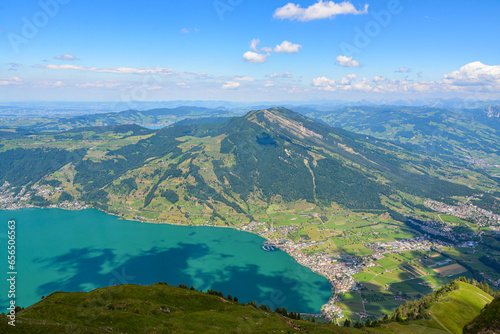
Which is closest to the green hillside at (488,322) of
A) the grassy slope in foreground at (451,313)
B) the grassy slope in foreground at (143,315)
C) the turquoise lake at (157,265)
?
Answer: the grassy slope in foreground at (143,315)

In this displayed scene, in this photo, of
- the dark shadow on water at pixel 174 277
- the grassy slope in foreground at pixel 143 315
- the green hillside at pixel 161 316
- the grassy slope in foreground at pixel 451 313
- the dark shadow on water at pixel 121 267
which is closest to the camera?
the grassy slope in foreground at pixel 143 315

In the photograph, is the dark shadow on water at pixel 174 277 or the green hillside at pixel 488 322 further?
the dark shadow on water at pixel 174 277

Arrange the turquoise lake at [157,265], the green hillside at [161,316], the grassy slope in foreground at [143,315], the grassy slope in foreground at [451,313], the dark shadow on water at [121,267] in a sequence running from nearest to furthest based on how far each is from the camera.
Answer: the grassy slope in foreground at [143,315]
the green hillside at [161,316]
the grassy slope in foreground at [451,313]
the turquoise lake at [157,265]
the dark shadow on water at [121,267]

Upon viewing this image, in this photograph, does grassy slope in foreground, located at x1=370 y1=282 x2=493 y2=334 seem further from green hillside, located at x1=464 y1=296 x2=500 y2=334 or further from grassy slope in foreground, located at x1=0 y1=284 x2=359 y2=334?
green hillside, located at x1=464 y1=296 x2=500 y2=334

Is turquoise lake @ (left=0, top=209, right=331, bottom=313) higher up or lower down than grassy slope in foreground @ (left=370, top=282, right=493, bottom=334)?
lower down

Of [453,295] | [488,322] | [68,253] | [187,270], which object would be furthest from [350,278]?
[68,253]

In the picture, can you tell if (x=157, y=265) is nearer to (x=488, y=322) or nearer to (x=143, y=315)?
(x=143, y=315)

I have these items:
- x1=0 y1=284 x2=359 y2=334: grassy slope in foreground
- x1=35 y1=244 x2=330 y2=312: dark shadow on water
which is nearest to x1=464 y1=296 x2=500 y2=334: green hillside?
x1=0 y1=284 x2=359 y2=334: grassy slope in foreground

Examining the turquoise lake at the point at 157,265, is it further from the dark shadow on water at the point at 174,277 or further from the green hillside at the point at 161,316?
the green hillside at the point at 161,316
